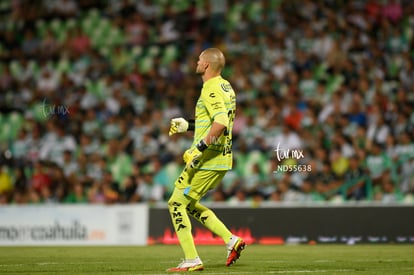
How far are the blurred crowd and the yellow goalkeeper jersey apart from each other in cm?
560

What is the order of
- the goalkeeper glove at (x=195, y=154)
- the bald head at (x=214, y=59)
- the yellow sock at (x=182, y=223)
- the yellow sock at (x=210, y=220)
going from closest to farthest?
the goalkeeper glove at (x=195, y=154) < the yellow sock at (x=182, y=223) < the bald head at (x=214, y=59) < the yellow sock at (x=210, y=220)

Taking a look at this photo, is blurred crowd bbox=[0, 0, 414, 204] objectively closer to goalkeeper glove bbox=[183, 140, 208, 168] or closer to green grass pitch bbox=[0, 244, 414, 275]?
green grass pitch bbox=[0, 244, 414, 275]

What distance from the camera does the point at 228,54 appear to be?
2281 centimetres

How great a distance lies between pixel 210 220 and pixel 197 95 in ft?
36.4

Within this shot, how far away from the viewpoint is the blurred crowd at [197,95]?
59.6 ft

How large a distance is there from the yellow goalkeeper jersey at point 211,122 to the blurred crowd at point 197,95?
5.60 metres

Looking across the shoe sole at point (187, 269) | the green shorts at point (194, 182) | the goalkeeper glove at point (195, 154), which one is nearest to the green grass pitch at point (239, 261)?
the shoe sole at point (187, 269)

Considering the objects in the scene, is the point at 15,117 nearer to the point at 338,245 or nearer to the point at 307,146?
the point at 307,146

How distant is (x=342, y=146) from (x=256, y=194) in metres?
2.07

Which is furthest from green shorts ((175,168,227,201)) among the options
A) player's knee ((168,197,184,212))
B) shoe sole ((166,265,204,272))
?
shoe sole ((166,265,204,272))

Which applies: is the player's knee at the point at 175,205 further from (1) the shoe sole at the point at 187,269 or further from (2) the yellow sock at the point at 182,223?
(1) the shoe sole at the point at 187,269

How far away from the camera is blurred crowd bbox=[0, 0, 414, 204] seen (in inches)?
715

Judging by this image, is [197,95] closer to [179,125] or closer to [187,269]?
[179,125]

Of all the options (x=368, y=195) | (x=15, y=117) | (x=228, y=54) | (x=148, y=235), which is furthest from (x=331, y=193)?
(x=15, y=117)
